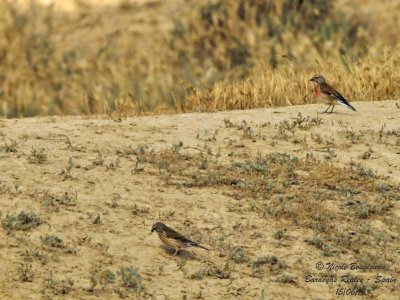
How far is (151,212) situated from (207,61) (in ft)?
29.2

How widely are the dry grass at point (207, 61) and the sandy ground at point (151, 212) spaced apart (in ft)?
7.32

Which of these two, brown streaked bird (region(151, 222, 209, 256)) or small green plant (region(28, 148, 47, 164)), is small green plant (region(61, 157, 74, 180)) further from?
brown streaked bird (region(151, 222, 209, 256))

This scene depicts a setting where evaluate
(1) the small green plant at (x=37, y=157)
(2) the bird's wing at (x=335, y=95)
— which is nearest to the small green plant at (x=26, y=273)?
(1) the small green plant at (x=37, y=157)

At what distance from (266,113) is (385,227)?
408 cm

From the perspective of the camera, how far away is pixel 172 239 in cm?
976

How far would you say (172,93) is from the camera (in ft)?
55.2

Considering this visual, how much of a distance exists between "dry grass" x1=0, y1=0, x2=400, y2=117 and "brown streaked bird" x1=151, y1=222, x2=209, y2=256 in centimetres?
581

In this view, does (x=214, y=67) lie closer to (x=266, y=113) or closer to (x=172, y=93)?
(x=172, y=93)

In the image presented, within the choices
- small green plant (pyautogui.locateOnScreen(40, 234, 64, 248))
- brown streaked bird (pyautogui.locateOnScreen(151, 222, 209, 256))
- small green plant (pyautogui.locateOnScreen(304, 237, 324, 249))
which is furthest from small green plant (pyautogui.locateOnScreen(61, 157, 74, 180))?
small green plant (pyautogui.locateOnScreen(304, 237, 324, 249))

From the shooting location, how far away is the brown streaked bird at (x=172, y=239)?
9773 millimetres

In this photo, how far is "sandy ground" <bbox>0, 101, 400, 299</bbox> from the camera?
948 centimetres

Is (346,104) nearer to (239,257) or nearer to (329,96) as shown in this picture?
(329,96)

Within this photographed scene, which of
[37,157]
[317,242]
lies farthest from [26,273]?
[317,242]

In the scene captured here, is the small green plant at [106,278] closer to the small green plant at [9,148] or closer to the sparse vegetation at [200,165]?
the sparse vegetation at [200,165]
